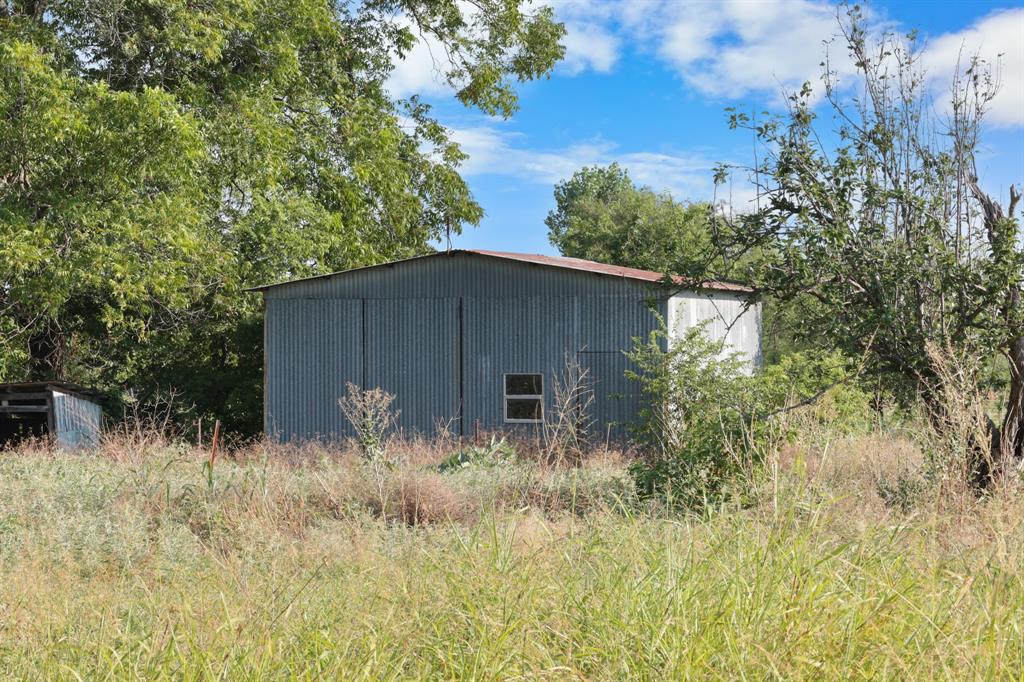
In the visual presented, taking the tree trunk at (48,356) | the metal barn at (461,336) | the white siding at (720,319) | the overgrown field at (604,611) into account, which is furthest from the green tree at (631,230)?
the overgrown field at (604,611)

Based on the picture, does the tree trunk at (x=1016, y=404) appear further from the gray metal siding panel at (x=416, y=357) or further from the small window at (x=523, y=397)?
the gray metal siding panel at (x=416, y=357)

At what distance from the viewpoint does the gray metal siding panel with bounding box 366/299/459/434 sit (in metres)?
19.0

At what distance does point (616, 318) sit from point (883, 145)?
308 inches

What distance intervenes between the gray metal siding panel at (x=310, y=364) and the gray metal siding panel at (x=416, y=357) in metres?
0.46

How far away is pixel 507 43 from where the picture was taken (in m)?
23.9

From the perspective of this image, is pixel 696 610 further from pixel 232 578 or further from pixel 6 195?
pixel 6 195

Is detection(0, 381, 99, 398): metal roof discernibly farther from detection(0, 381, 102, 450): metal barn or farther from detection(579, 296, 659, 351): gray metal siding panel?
detection(579, 296, 659, 351): gray metal siding panel

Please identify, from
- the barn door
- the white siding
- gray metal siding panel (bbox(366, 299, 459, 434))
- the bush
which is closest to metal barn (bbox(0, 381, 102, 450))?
gray metal siding panel (bbox(366, 299, 459, 434))

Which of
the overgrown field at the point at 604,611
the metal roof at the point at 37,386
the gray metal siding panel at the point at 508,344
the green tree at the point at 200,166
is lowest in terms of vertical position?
the overgrown field at the point at 604,611

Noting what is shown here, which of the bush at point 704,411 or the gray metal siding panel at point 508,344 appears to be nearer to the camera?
the bush at point 704,411

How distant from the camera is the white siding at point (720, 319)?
57.5 feet

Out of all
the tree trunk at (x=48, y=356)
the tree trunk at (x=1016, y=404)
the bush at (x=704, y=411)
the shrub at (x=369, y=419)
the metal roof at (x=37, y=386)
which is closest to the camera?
the bush at (x=704, y=411)

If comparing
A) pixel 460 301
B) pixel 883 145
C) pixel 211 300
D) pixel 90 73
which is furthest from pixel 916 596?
pixel 211 300

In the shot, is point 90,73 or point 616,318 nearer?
point 616,318
